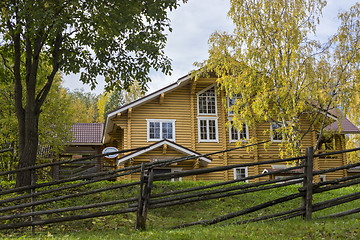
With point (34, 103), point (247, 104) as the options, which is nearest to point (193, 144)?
point (247, 104)

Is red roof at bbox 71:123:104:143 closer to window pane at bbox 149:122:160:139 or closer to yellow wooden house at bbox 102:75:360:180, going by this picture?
yellow wooden house at bbox 102:75:360:180

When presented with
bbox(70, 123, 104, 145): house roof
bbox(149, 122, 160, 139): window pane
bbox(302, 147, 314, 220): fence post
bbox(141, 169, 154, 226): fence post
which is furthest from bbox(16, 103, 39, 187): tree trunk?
bbox(70, 123, 104, 145): house roof

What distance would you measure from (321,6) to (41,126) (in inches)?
646

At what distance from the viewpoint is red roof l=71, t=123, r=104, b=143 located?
29772 millimetres

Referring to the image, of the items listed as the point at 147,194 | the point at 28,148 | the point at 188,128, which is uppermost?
the point at 188,128

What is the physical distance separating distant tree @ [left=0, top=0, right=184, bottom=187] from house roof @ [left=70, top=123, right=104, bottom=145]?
14.9 metres

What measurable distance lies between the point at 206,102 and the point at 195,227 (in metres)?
17.2

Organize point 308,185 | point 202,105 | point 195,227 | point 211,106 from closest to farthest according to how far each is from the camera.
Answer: point 195,227 → point 308,185 → point 202,105 → point 211,106

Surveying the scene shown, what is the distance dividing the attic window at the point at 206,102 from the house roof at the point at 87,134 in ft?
31.7

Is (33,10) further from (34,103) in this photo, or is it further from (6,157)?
(6,157)

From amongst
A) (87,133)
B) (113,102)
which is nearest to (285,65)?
(87,133)

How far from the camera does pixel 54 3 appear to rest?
10.2 m

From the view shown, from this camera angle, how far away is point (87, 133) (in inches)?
1227

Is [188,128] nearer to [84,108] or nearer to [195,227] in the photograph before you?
[195,227]
